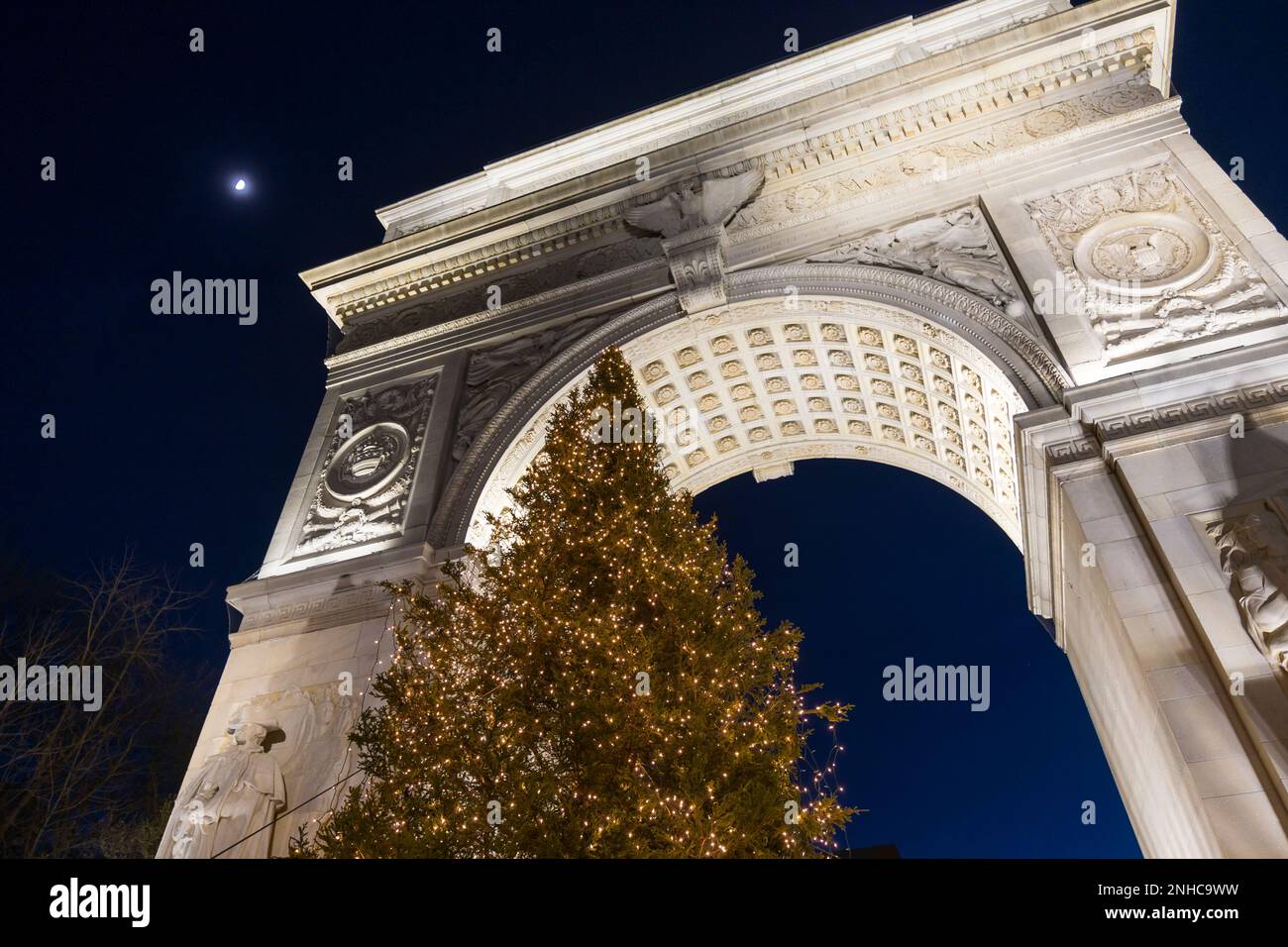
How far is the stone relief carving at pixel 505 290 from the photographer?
13.8 meters

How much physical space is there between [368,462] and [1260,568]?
37.8 ft

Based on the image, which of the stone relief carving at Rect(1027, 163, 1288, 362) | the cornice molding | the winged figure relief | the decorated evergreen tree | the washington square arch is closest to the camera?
the decorated evergreen tree

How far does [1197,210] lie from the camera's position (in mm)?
10008

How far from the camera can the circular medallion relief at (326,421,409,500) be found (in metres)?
12.4

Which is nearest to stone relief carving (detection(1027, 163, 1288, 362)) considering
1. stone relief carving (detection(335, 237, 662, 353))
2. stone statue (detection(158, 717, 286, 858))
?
stone relief carving (detection(335, 237, 662, 353))

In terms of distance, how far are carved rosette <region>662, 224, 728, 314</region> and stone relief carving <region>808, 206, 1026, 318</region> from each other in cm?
148

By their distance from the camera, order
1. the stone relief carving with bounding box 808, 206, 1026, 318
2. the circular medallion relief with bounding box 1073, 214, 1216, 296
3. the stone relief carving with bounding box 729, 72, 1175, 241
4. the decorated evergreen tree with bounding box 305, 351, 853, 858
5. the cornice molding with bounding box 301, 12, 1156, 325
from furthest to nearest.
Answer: the cornice molding with bounding box 301, 12, 1156, 325, the stone relief carving with bounding box 729, 72, 1175, 241, the stone relief carving with bounding box 808, 206, 1026, 318, the circular medallion relief with bounding box 1073, 214, 1216, 296, the decorated evergreen tree with bounding box 305, 351, 853, 858

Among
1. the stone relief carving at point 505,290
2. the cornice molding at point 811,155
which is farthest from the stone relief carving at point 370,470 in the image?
the cornice molding at point 811,155

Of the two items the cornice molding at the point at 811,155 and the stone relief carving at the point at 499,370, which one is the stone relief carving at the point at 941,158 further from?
the stone relief carving at the point at 499,370

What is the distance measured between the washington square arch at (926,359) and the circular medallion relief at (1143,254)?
0.15 feet

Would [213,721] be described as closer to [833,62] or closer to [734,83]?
[734,83]

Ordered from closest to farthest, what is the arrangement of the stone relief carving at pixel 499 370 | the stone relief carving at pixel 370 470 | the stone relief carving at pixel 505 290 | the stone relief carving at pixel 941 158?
the stone relief carving at pixel 941 158, the stone relief carving at pixel 370 470, the stone relief carving at pixel 499 370, the stone relief carving at pixel 505 290
